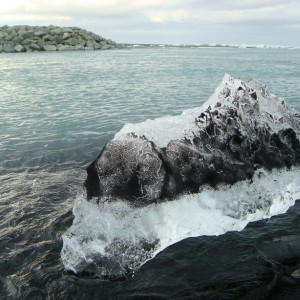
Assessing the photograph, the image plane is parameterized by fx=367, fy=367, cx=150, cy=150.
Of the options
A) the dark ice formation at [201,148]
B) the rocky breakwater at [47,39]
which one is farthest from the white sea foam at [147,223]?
the rocky breakwater at [47,39]

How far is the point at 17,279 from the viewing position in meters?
6.37

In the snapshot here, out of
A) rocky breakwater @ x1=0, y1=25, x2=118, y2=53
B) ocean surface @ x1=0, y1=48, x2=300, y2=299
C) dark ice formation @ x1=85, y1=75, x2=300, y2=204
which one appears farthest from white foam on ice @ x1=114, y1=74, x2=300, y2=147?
rocky breakwater @ x1=0, y1=25, x2=118, y2=53

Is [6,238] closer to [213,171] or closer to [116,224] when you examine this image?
[116,224]

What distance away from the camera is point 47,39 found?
9231 cm

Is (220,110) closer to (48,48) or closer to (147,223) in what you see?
(147,223)

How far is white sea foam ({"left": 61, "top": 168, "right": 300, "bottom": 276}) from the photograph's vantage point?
22.4 feet

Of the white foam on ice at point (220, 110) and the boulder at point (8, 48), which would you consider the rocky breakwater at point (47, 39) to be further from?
the white foam on ice at point (220, 110)

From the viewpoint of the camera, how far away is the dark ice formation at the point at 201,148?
7.48 m

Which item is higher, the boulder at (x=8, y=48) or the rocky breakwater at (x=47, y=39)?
the rocky breakwater at (x=47, y=39)

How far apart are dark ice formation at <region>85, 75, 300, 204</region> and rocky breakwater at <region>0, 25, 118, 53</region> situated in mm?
82088

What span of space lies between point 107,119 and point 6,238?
11810 millimetres

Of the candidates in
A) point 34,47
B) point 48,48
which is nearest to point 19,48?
point 34,47

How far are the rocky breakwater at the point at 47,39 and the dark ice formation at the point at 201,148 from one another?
8209 cm

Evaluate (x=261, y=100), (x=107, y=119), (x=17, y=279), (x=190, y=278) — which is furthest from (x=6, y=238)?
(x=107, y=119)
